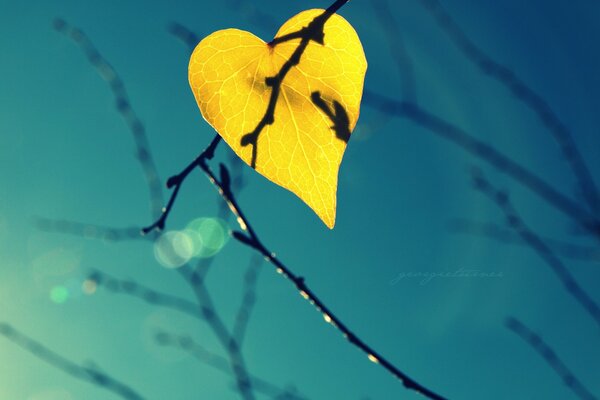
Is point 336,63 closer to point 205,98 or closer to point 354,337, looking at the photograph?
point 205,98

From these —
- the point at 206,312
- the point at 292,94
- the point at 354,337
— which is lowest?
the point at 354,337

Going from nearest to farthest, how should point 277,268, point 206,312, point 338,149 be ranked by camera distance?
point 338,149
point 277,268
point 206,312

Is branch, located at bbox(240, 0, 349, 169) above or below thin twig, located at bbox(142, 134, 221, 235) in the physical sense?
above

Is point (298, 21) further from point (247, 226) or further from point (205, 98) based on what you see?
point (247, 226)

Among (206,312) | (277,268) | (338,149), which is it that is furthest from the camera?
(206,312)

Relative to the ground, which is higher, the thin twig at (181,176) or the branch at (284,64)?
the branch at (284,64)

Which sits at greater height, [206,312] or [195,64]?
[206,312]

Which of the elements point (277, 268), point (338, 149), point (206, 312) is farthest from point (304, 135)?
point (206, 312)

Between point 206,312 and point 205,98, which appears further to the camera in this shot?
point 206,312
